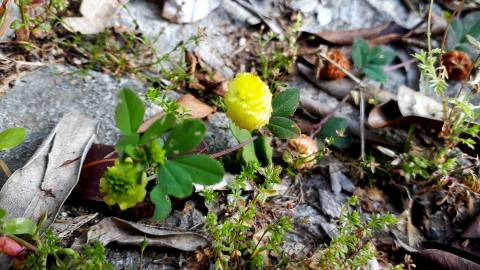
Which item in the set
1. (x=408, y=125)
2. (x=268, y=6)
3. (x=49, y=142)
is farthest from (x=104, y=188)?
(x=268, y=6)

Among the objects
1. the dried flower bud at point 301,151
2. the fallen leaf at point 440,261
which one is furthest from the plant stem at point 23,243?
the fallen leaf at point 440,261

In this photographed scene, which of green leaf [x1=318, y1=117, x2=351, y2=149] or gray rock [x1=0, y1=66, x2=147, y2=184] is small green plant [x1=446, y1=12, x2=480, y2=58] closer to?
green leaf [x1=318, y1=117, x2=351, y2=149]

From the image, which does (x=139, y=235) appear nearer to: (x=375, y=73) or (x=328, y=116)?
(x=328, y=116)

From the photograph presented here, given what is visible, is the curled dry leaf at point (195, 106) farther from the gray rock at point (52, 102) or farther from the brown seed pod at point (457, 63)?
the brown seed pod at point (457, 63)

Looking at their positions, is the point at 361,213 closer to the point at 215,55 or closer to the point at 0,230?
the point at 215,55

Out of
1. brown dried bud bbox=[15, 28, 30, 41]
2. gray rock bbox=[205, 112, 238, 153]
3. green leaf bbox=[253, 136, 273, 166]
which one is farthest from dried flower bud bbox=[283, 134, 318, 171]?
brown dried bud bbox=[15, 28, 30, 41]

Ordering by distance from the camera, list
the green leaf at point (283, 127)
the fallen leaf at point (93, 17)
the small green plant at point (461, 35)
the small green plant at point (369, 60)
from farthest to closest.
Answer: the small green plant at point (461, 35) < the small green plant at point (369, 60) < the fallen leaf at point (93, 17) < the green leaf at point (283, 127)
